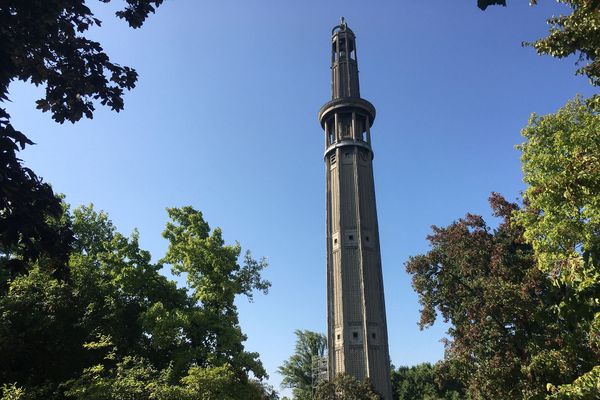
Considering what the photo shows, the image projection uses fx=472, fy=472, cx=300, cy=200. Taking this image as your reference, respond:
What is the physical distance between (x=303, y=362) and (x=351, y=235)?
19317 mm

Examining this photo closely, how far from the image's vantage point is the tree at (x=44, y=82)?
6316mm

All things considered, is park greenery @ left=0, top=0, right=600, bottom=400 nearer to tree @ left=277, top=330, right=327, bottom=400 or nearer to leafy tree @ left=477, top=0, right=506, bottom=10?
leafy tree @ left=477, top=0, right=506, bottom=10

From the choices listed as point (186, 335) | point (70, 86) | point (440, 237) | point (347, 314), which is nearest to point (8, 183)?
point (70, 86)

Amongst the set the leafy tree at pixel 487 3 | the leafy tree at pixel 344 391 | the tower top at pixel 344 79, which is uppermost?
the tower top at pixel 344 79

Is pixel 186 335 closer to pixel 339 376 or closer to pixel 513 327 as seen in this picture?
pixel 513 327

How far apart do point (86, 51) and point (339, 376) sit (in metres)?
30.6

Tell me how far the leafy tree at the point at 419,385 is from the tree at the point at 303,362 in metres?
10.1

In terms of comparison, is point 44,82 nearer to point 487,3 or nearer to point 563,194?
point 487,3

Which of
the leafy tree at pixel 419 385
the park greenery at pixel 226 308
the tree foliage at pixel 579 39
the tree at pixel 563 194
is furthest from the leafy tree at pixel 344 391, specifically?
the tree foliage at pixel 579 39

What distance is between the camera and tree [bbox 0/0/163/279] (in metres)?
6.32

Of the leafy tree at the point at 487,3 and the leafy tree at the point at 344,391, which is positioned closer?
the leafy tree at the point at 487,3

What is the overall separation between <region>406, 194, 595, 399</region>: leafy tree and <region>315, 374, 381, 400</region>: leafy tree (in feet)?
33.3

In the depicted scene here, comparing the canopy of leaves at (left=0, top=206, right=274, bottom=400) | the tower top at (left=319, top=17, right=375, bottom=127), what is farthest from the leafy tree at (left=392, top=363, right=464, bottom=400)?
the canopy of leaves at (left=0, top=206, right=274, bottom=400)

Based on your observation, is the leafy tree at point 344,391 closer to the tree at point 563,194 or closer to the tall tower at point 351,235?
the tall tower at point 351,235
